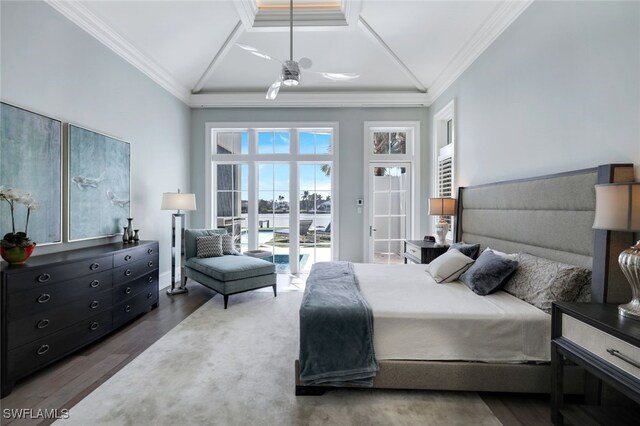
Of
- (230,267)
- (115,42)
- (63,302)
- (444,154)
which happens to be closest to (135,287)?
(63,302)

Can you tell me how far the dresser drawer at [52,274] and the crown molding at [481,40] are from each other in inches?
180

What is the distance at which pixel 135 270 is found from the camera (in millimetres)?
3207

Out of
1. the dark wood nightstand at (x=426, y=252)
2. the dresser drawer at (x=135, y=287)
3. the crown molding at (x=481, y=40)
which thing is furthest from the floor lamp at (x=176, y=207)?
the crown molding at (x=481, y=40)

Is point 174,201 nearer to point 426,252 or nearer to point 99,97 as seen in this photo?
point 99,97

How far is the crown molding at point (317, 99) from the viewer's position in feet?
16.8

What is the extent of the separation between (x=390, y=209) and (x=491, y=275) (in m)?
3.04

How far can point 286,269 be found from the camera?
5480mm

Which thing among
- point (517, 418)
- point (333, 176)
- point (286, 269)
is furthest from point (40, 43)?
point (517, 418)

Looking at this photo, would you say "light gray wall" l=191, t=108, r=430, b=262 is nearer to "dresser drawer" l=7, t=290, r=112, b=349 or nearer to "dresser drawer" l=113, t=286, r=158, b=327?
"dresser drawer" l=113, t=286, r=158, b=327

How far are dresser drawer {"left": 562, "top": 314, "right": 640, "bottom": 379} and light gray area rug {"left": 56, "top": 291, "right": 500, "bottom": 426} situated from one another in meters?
0.71

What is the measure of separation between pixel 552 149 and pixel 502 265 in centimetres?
104

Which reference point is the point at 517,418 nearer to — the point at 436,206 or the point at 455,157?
the point at 436,206

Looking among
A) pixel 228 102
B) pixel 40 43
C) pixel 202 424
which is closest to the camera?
pixel 202 424

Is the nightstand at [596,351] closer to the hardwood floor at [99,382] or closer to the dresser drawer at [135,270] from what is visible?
the hardwood floor at [99,382]
